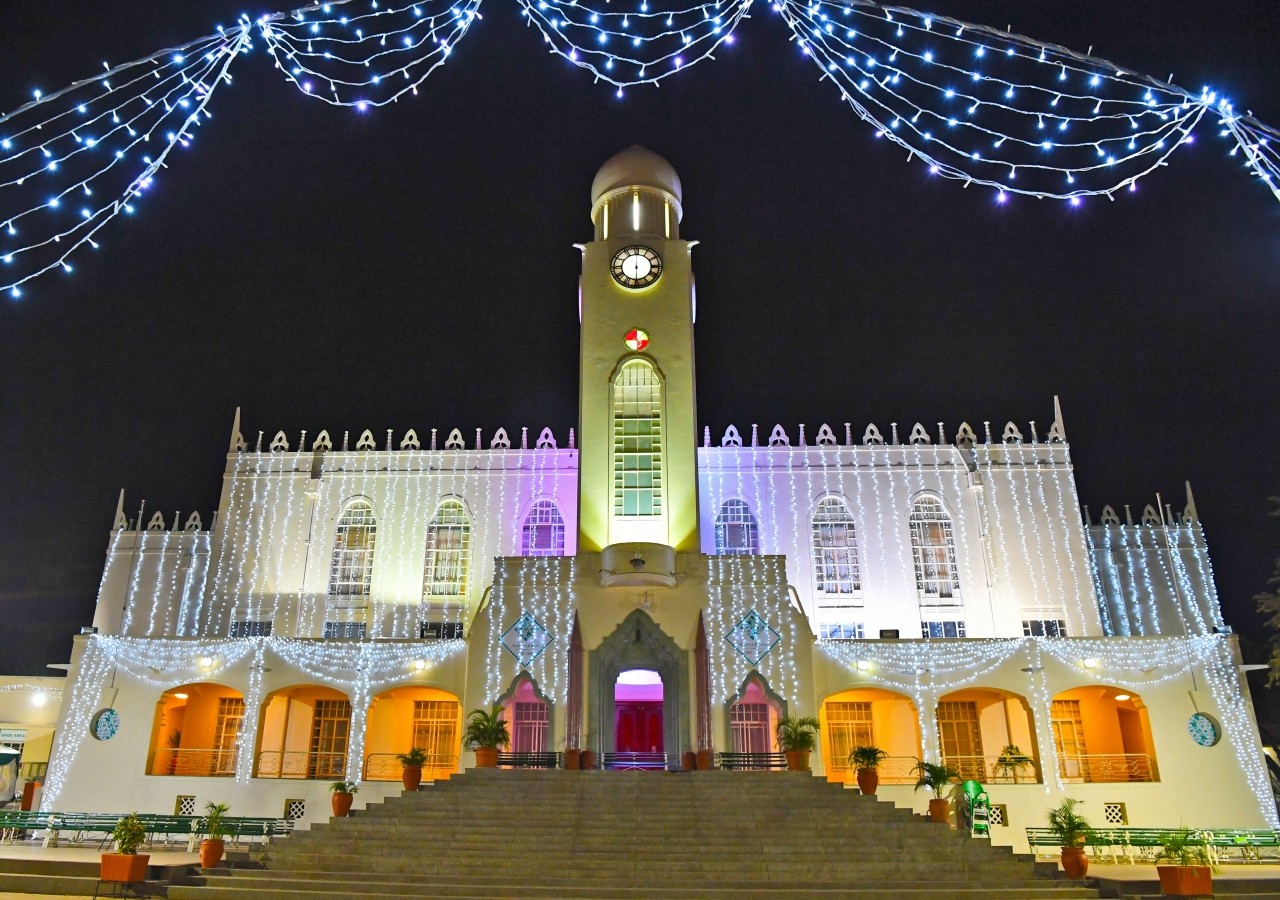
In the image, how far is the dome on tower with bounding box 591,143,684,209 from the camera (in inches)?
1090

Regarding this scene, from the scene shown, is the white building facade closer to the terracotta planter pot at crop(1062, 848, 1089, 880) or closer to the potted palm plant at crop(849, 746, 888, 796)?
the potted palm plant at crop(849, 746, 888, 796)

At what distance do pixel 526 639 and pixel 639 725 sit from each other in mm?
4619

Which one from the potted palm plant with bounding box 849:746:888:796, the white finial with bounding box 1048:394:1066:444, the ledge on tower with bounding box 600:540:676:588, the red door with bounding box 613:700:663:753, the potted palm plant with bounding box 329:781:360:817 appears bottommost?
the potted palm plant with bounding box 329:781:360:817

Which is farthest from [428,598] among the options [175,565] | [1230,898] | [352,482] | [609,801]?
[1230,898]

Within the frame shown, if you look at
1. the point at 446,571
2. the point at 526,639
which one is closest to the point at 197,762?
the point at 446,571

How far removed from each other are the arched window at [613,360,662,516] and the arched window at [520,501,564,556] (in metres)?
4.93

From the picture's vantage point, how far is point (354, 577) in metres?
29.2

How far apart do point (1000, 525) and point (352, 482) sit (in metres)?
20.7

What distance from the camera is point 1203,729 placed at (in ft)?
74.1

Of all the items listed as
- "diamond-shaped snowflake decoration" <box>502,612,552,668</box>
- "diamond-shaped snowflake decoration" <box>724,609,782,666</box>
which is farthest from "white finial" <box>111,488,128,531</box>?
"diamond-shaped snowflake decoration" <box>724,609,782,666</box>

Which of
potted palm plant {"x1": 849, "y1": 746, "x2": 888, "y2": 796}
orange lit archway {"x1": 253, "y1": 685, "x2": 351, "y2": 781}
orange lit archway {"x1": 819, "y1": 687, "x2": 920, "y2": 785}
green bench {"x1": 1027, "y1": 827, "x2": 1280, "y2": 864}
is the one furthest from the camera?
orange lit archway {"x1": 253, "y1": 685, "x2": 351, "y2": 781}

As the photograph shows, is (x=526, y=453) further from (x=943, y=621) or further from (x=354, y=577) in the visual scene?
(x=943, y=621)

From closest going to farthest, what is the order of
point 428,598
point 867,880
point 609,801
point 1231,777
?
point 867,880 < point 609,801 < point 1231,777 < point 428,598

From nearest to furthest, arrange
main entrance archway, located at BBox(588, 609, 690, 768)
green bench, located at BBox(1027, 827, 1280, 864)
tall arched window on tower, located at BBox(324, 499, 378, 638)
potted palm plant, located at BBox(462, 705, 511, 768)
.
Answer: potted palm plant, located at BBox(462, 705, 511, 768), green bench, located at BBox(1027, 827, 1280, 864), main entrance archway, located at BBox(588, 609, 690, 768), tall arched window on tower, located at BBox(324, 499, 378, 638)
